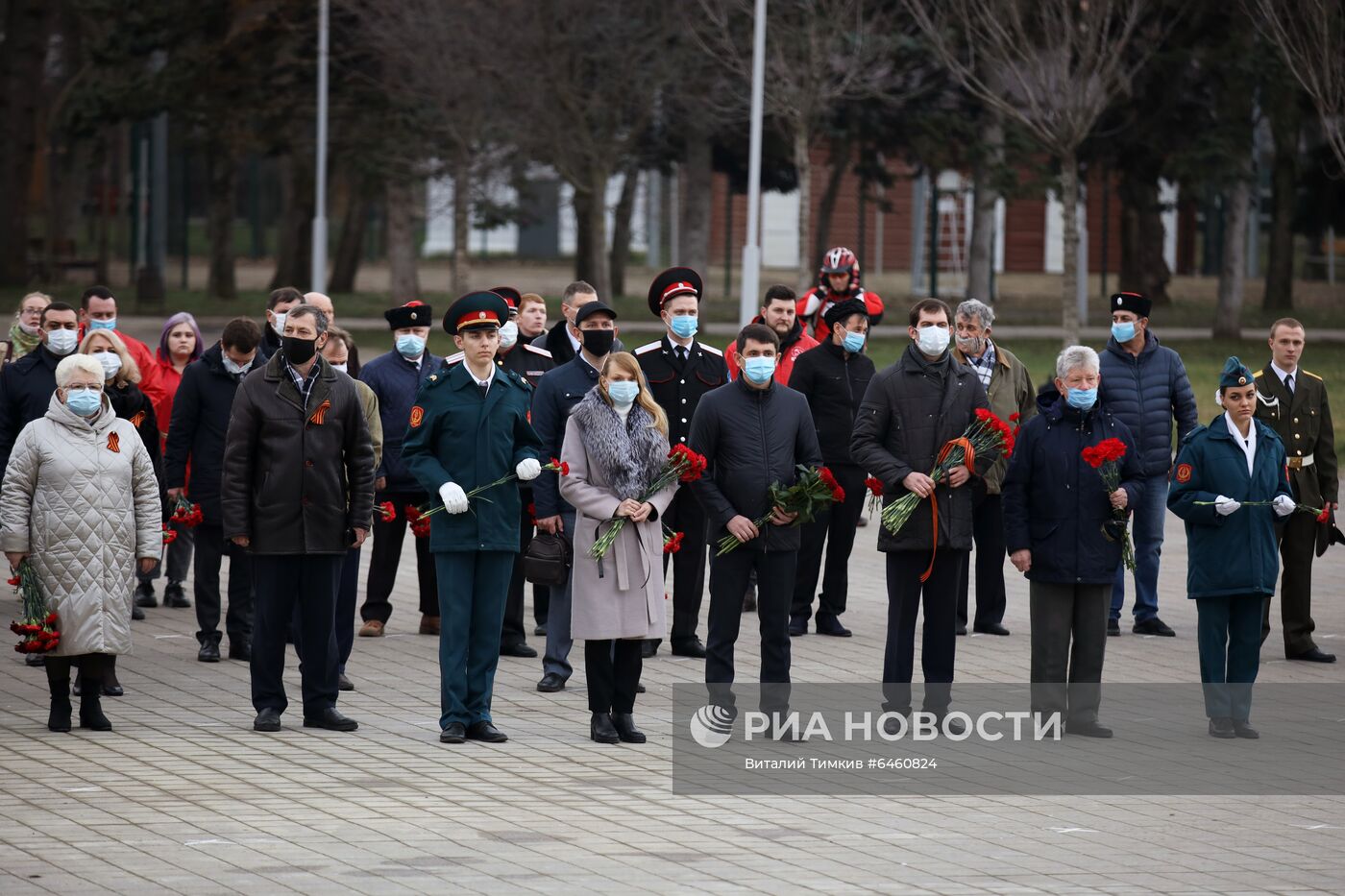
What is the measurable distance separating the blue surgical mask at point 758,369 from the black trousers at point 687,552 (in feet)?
5.88

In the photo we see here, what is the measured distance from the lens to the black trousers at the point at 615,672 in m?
8.95

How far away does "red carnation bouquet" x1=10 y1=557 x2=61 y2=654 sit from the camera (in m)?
8.84

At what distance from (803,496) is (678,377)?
2224mm

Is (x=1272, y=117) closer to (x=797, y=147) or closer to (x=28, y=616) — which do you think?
(x=797, y=147)

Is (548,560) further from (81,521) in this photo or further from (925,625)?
(81,521)

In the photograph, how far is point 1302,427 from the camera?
37.9ft

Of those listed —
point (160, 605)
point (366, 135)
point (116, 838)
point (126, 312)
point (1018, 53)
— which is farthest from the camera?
point (126, 312)

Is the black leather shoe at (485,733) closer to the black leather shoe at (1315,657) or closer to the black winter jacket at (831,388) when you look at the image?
the black winter jacket at (831,388)

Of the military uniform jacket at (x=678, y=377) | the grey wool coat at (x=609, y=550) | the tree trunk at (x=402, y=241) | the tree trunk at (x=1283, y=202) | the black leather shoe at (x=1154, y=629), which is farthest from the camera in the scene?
the tree trunk at (x=402, y=241)

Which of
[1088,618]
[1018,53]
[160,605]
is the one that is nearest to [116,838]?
[1088,618]

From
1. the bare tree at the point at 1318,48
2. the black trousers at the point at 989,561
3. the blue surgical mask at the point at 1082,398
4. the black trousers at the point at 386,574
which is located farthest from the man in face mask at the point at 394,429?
the bare tree at the point at 1318,48

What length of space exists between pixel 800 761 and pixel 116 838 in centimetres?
293

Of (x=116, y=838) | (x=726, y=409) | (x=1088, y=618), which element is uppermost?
(x=726, y=409)

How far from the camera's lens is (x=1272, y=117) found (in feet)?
112
